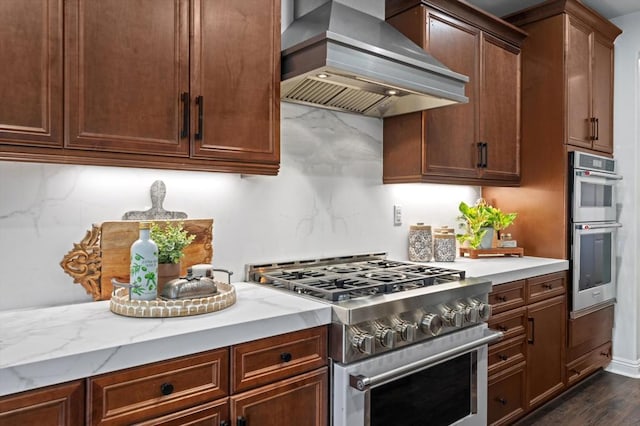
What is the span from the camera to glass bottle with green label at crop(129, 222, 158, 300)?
1.56 meters

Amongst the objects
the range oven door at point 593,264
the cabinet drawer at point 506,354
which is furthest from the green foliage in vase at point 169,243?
the range oven door at point 593,264

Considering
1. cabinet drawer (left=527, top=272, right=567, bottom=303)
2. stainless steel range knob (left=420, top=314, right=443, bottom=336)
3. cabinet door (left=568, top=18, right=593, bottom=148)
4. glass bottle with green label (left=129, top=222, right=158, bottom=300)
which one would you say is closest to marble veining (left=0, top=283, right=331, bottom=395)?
glass bottle with green label (left=129, top=222, right=158, bottom=300)

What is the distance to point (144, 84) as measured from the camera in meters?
1.59

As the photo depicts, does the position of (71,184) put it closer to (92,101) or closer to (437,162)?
(92,101)

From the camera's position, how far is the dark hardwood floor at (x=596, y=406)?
2.82m

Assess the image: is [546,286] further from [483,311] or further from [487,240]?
[483,311]

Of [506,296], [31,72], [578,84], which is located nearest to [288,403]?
[31,72]

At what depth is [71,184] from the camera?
1728mm

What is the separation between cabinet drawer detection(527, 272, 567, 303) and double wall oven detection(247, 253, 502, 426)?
0.68m

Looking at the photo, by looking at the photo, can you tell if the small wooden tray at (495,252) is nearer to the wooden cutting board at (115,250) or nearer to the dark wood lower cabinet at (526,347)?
the dark wood lower cabinet at (526,347)

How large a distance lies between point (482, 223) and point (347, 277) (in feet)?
4.61

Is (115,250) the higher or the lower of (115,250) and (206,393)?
the higher

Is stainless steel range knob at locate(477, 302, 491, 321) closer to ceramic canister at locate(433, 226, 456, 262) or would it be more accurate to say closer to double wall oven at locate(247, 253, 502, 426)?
double wall oven at locate(247, 253, 502, 426)

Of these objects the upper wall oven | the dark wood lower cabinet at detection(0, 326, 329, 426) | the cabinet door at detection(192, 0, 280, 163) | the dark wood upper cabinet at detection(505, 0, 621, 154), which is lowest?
the dark wood lower cabinet at detection(0, 326, 329, 426)
